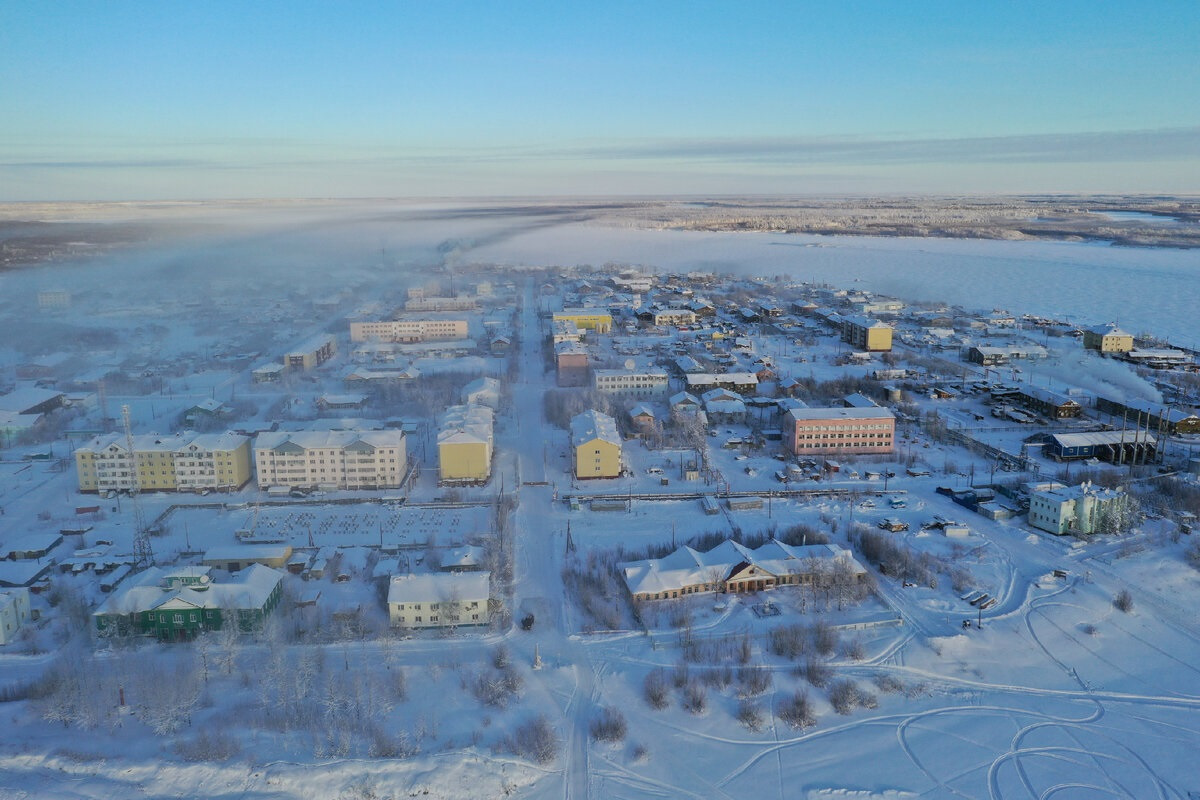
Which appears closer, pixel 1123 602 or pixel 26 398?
pixel 1123 602

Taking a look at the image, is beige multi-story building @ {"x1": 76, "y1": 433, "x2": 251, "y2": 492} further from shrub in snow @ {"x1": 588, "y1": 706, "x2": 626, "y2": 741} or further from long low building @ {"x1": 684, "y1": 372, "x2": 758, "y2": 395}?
long low building @ {"x1": 684, "y1": 372, "x2": 758, "y2": 395}

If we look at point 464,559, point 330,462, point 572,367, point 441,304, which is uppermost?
point 441,304

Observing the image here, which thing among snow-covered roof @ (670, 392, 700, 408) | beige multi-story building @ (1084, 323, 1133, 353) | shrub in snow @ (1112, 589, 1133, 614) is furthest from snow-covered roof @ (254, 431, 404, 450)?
beige multi-story building @ (1084, 323, 1133, 353)

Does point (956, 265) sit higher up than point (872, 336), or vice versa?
point (956, 265)

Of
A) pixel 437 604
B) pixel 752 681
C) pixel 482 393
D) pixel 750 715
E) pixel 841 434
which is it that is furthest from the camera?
pixel 482 393

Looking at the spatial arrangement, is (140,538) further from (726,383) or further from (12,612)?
(726,383)

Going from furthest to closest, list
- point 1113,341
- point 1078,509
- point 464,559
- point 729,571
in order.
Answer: point 1113,341 → point 1078,509 → point 464,559 → point 729,571

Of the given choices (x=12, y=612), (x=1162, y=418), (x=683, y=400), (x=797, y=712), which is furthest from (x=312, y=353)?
(x=1162, y=418)
